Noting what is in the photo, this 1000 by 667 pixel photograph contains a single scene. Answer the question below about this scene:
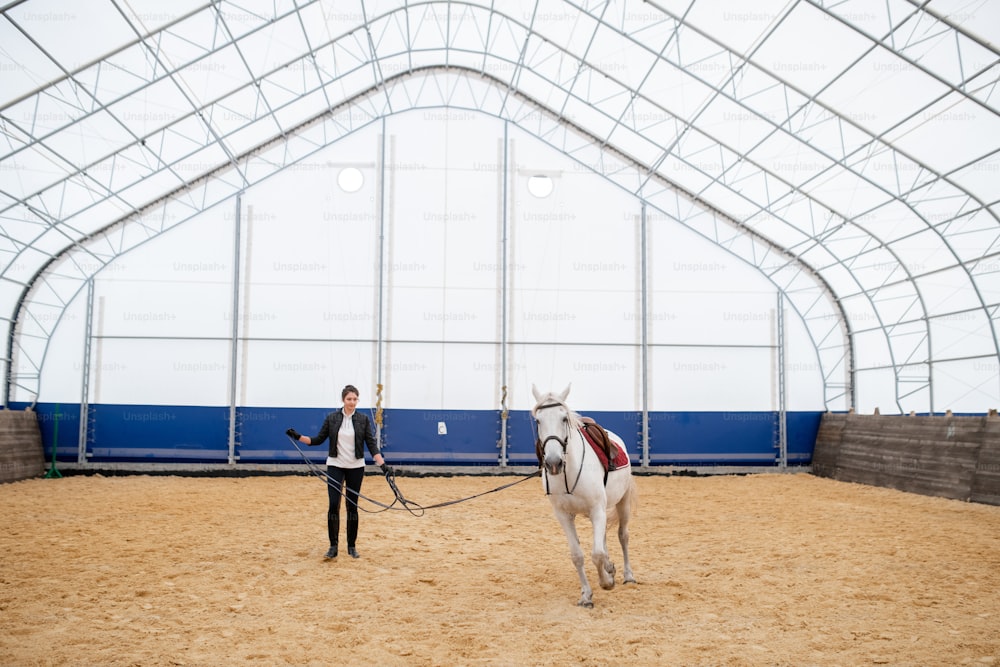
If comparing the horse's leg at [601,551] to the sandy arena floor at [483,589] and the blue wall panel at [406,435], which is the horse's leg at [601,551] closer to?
the sandy arena floor at [483,589]

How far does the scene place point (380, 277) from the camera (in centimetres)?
1686

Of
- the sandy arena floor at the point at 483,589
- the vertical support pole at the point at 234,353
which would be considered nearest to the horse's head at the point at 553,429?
the sandy arena floor at the point at 483,589

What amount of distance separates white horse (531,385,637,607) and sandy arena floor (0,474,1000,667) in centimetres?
38

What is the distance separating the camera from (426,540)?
8.21 meters

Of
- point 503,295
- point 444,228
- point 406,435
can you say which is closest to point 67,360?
point 406,435

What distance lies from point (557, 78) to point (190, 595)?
14091 millimetres

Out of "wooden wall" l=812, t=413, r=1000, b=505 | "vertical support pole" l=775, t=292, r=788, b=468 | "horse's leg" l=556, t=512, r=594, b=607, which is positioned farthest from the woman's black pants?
"vertical support pole" l=775, t=292, r=788, b=468

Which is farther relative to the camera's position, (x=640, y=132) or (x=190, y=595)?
(x=640, y=132)

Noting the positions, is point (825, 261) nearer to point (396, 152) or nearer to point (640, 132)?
point (640, 132)

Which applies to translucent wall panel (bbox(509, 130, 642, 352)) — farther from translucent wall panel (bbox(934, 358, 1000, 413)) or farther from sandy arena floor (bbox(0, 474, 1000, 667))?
sandy arena floor (bbox(0, 474, 1000, 667))

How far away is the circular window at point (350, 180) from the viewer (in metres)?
17.3

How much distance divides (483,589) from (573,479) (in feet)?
4.69

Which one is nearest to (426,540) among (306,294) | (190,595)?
(190,595)

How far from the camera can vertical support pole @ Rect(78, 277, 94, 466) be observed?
16094mm
